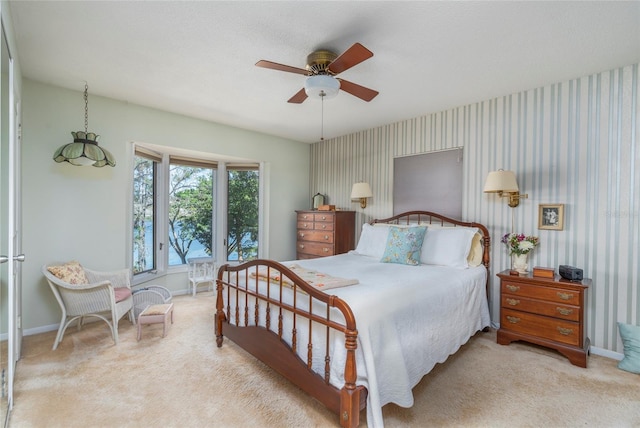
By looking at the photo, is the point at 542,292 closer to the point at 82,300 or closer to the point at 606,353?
the point at 606,353

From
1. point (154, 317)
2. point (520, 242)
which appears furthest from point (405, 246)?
point (154, 317)

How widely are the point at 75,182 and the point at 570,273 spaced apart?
505cm

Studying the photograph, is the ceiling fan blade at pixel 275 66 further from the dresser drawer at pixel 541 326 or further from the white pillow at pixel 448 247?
the dresser drawer at pixel 541 326

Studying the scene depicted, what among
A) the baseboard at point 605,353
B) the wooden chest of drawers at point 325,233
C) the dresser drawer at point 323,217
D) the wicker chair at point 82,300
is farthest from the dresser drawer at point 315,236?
the baseboard at point 605,353

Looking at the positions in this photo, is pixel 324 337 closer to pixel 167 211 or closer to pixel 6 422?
pixel 6 422

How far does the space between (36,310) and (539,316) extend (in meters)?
4.96

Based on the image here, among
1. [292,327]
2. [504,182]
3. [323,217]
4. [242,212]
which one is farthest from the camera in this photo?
[242,212]

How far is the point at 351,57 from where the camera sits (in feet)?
6.63

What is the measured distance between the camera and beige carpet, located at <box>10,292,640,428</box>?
73.7 inches

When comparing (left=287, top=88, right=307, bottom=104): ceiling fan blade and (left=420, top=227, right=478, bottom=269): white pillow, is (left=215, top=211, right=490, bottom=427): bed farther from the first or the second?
Answer: (left=287, top=88, right=307, bottom=104): ceiling fan blade

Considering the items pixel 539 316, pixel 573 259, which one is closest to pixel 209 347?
pixel 539 316

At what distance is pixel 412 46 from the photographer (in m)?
2.37

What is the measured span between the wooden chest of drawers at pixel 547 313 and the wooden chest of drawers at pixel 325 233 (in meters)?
2.22

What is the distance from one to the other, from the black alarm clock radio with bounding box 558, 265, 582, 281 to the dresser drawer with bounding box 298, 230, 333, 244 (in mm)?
2722
